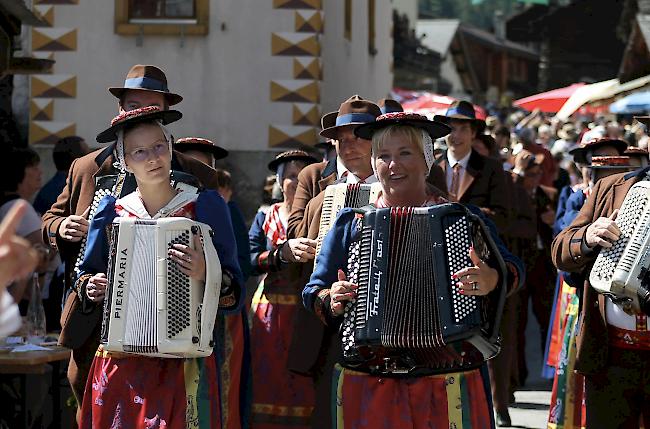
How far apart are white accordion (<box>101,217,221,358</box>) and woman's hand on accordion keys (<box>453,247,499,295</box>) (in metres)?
1.10

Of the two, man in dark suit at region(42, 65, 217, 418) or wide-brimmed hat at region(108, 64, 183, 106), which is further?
wide-brimmed hat at region(108, 64, 183, 106)

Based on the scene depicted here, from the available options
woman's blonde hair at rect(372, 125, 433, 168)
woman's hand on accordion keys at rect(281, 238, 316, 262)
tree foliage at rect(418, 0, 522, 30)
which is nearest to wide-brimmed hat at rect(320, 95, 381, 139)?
woman's hand on accordion keys at rect(281, 238, 316, 262)

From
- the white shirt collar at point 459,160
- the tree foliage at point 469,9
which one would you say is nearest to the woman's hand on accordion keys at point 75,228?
the white shirt collar at point 459,160

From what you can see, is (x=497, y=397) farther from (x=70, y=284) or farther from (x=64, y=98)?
(x=64, y=98)

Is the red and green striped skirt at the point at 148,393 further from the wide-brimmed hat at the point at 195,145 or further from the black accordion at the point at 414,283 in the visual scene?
the wide-brimmed hat at the point at 195,145

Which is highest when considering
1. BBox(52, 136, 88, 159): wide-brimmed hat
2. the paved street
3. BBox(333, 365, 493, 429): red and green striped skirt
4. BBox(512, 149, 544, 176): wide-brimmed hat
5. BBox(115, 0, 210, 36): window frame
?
BBox(115, 0, 210, 36): window frame

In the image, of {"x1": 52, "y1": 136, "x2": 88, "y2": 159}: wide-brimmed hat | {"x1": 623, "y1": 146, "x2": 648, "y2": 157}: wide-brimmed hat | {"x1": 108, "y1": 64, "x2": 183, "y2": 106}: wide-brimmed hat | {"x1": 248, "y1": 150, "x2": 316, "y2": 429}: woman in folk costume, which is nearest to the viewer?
{"x1": 108, "y1": 64, "x2": 183, "y2": 106}: wide-brimmed hat

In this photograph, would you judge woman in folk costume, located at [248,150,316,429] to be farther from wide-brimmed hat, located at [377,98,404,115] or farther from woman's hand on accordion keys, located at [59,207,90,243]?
woman's hand on accordion keys, located at [59,207,90,243]

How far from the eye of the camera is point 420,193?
5.62 metres

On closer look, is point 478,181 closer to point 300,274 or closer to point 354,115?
point 300,274

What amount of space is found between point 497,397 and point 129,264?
507 centimetres

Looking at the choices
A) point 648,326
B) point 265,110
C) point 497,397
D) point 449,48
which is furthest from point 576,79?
point 648,326

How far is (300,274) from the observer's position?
8.44 meters

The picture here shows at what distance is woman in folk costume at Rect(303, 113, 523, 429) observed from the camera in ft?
18.0
